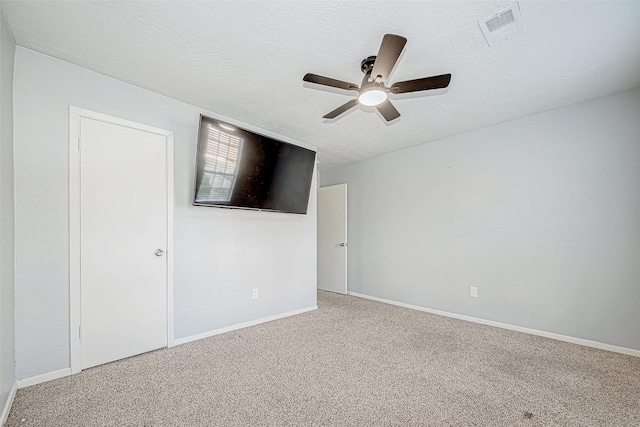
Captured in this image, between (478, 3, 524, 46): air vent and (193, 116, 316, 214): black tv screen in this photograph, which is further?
(193, 116, 316, 214): black tv screen

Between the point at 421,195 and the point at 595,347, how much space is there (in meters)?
2.37

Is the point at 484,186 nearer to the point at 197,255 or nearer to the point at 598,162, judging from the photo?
the point at 598,162

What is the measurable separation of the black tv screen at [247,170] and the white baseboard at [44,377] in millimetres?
1599

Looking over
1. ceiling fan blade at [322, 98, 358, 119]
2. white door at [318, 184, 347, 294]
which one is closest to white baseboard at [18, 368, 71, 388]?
ceiling fan blade at [322, 98, 358, 119]

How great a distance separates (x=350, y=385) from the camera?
6.61 ft

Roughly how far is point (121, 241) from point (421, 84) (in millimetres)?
2663

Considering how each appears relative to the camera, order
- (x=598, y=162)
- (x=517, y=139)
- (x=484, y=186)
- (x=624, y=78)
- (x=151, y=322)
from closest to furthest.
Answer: (x=624, y=78), (x=151, y=322), (x=598, y=162), (x=517, y=139), (x=484, y=186)

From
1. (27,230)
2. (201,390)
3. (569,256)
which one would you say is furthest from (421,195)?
(27,230)

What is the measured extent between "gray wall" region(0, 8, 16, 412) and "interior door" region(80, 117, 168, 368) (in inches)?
15.3

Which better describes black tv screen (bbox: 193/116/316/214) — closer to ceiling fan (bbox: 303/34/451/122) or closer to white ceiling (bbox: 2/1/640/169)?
white ceiling (bbox: 2/1/640/169)

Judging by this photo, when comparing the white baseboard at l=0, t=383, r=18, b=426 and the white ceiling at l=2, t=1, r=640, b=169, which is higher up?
the white ceiling at l=2, t=1, r=640, b=169

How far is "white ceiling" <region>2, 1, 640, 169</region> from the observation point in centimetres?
164

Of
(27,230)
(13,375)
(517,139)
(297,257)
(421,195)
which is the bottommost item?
(13,375)

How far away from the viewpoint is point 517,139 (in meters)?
3.20
